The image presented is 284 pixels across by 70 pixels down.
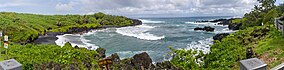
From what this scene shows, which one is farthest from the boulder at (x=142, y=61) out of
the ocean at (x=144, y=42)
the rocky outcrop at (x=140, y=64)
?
the ocean at (x=144, y=42)

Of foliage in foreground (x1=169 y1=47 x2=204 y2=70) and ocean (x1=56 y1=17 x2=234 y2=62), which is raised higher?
foliage in foreground (x1=169 y1=47 x2=204 y2=70)

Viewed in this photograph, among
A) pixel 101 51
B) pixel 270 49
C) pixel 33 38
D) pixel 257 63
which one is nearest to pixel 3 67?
pixel 257 63

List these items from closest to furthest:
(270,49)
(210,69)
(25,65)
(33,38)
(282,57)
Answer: (282,57) < (25,65) < (210,69) < (270,49) < (33,38)

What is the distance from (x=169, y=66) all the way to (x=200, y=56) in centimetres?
276

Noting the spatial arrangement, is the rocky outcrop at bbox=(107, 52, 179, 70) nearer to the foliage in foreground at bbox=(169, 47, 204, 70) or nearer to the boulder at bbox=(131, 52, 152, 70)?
the boulder at bbox=(131, 52, 152, 70)

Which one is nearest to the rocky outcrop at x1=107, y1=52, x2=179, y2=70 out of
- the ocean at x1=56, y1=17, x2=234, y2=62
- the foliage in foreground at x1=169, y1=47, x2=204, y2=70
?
the foliage in foreground at x1=169, y1=47, x2=204, y2=70

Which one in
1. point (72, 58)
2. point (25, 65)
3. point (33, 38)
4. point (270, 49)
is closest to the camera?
point (25, 65)

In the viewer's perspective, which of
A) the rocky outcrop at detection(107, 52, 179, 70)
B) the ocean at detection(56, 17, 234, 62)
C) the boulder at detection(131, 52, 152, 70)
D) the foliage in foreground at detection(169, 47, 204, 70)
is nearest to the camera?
the rocky outcrop at detection(107, 52, 179, 70)

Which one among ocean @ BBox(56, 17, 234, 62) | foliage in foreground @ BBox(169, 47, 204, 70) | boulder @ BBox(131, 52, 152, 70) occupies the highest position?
foliage in foreground @ BBox(169, 47, 204, 70)

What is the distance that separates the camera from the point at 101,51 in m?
20.9

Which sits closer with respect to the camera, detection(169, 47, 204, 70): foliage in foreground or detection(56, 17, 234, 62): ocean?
detection(169, 47, 204, 70): foliage in foreground

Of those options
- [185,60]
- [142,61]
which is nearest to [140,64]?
[142,61]

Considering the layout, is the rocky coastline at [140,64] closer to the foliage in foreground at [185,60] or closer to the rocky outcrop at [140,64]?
the rocky outcrop at [140,64]

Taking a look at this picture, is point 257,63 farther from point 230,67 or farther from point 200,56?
point 200,56
